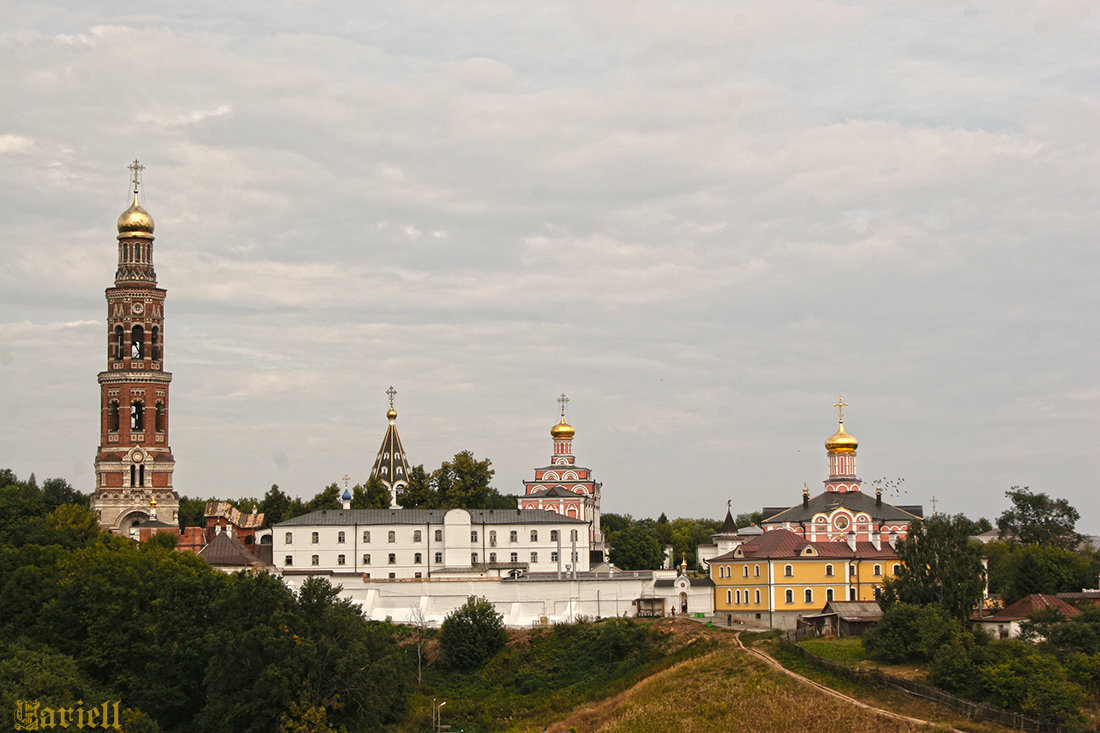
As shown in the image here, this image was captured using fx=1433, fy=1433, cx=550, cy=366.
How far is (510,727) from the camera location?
55000mm

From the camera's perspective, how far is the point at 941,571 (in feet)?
188

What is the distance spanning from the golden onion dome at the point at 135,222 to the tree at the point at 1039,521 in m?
58.6

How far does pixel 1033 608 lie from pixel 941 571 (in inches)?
193

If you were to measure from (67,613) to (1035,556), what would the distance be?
44.7m

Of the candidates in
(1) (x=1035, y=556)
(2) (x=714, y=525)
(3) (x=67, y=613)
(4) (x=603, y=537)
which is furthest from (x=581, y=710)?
(2) (x=714, y=525)

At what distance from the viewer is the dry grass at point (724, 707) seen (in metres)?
48.9

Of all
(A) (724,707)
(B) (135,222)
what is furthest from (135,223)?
(A) (724,707)

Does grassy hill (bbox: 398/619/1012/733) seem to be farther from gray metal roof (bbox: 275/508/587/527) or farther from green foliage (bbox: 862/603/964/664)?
gray metal roof (bbox: 275/508/587/527)

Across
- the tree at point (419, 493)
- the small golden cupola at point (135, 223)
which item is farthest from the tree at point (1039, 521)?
the small golden cupola at point (135, 223)

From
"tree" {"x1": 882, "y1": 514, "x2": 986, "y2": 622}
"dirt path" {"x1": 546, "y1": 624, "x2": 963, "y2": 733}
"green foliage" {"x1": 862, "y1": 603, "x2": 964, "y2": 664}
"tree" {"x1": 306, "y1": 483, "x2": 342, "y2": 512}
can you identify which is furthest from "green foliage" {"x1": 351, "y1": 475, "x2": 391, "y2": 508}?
"green foliage" {"x1": 862, "y1": 603, "x2": 964, "y2": 664}

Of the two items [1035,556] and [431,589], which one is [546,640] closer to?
[431,589]

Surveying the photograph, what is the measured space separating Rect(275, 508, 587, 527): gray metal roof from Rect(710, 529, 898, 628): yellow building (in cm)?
1313

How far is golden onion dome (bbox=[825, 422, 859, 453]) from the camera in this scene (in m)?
81.2

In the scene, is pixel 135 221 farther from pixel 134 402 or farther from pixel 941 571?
pixel 941 571
